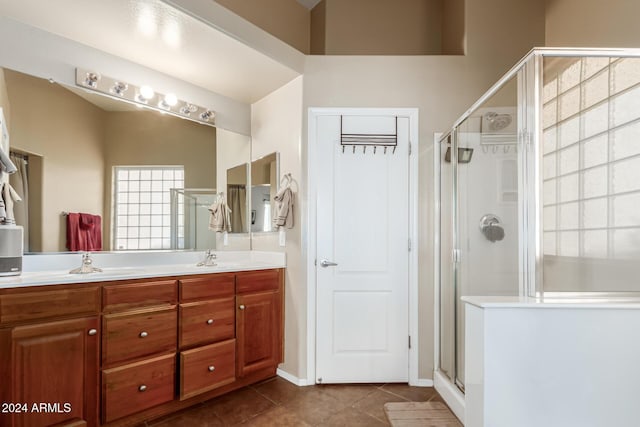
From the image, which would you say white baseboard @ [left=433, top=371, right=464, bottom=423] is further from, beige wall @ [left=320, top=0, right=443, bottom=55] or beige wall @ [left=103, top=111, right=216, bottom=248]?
beige wall @ [left=320, top=0, right=443, bottom=55]

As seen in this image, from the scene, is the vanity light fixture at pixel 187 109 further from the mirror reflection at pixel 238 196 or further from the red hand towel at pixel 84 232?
the red hand towel at pixel 84 232

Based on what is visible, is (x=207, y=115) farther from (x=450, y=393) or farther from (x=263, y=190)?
(x=450, y=393)

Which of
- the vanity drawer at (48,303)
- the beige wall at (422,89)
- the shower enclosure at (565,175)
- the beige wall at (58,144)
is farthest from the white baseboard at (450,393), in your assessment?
the beige wall at (58,144)

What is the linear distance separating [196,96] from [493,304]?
2640 mm

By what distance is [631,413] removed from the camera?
147 cm

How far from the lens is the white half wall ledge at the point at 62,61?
212 centimetres

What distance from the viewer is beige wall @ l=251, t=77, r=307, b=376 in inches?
111

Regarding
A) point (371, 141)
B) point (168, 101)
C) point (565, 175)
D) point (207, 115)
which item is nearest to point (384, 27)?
point (371, 141)

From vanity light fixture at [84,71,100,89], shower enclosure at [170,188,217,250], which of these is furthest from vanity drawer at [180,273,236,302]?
vanity light fixture at [84,71,100,89]

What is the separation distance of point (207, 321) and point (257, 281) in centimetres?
46

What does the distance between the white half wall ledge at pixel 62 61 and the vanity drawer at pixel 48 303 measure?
51.6 inches

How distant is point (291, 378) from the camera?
283 cm

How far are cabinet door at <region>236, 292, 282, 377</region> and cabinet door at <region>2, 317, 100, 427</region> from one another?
912mm

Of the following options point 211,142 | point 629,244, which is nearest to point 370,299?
point 629,244
